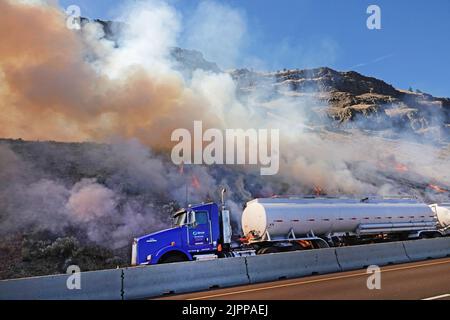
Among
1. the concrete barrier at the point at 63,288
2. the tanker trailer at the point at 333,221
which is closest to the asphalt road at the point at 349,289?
Answer: the concrete barrier at the point at 63,288

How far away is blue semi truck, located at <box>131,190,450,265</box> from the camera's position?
47.0 ft

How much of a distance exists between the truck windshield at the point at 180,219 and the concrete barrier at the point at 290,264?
328 centimetres

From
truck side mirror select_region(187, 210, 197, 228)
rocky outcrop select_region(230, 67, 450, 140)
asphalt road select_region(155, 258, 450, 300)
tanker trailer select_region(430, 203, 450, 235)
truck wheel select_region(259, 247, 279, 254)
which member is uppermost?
rocky outcrop select_region(230, 67, 450, 140)

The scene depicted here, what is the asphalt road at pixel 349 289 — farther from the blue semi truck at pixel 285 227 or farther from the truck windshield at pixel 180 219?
the truck windshield at pixel 180 219

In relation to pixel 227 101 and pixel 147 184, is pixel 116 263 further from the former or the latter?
pixel 227 101

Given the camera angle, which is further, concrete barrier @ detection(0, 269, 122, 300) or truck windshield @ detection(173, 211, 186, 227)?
truck windshield @ detection(173, 211, 186, 227)

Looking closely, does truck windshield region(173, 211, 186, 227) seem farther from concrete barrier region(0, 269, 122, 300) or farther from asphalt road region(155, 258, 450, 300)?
concrete barrier region(0, 269, 122, 300)

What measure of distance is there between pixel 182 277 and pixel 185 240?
3.21 m

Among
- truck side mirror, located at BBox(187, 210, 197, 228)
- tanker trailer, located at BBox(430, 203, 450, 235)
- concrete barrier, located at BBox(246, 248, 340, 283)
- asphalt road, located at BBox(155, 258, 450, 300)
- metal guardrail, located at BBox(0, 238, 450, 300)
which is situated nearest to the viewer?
asphalt road, located at BBox(155, 258, 450, 300)

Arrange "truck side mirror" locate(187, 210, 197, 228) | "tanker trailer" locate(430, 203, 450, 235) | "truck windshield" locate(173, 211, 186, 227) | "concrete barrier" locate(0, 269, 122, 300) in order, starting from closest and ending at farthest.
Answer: "concrete barrier" locate(0, 269, 122, 300)
"truck side mirror" locate(187, 210, 197, 228)
"truck windshield" locate(173, 211, 186, 227)
"tanker trailer" locate(430, 203, 450, 235)

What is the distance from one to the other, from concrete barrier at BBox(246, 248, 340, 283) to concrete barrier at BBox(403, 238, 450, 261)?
4.45 meters

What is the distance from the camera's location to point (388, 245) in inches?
631

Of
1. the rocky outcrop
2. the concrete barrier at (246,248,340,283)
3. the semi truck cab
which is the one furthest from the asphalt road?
the rocky outcrop

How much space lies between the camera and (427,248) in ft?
57.8
